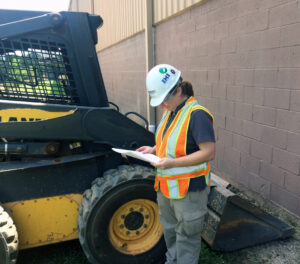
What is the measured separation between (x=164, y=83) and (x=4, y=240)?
179 cm

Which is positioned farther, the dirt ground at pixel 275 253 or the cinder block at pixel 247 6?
the cinder block at pixel 247 6

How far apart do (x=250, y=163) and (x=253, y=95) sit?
93 cm

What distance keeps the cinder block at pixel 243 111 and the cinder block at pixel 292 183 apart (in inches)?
37.4

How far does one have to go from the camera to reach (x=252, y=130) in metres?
4.07

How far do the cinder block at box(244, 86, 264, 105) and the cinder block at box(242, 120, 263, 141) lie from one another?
0.29 metres

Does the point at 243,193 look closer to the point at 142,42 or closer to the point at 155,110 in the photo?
the point at 155,110

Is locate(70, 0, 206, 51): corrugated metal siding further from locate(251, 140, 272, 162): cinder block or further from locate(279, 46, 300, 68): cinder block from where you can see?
locate(251, 140, 272, 162): cinder block

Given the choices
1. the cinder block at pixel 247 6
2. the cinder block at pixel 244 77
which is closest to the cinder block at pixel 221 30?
the cinder block at pixel 247 6

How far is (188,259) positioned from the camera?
8.35 feet

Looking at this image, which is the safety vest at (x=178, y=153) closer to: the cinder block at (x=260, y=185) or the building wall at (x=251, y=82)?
the building wall at (x=251, y=82)

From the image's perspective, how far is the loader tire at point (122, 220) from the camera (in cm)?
273

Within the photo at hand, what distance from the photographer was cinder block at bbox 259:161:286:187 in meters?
3.63

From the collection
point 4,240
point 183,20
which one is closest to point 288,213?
point 4,240

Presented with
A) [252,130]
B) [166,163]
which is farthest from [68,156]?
[252,130]
